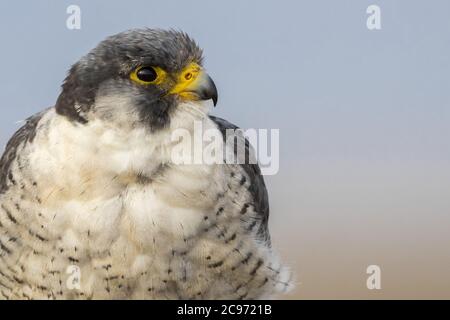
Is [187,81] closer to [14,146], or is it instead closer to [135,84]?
[135,84]

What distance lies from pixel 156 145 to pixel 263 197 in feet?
3.69

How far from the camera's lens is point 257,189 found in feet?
15.3

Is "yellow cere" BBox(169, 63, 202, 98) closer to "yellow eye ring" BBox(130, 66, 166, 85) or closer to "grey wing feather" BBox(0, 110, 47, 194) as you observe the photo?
"yellow eye ring" BBox(130, 66, 166, 85)

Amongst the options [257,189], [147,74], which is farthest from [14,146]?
[257,189]

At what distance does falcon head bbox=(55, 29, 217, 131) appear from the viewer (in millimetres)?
3881

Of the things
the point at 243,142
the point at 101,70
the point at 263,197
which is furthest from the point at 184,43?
the point at 263,197

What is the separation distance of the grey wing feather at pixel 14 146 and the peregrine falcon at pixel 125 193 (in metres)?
0.03

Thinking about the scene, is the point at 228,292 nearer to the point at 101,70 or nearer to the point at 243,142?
the point at 243,142

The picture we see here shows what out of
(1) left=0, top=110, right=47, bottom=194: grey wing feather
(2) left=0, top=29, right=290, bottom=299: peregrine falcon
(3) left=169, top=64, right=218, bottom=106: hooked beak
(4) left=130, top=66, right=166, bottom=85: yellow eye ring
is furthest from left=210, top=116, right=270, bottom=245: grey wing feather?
(1) left=0, top=110, right=47, bottom=194: grey wing feather

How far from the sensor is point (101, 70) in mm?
3973

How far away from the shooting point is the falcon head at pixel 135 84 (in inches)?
153

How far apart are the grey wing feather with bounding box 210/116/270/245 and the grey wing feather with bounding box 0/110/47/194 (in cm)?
104

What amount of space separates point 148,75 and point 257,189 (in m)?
1.09

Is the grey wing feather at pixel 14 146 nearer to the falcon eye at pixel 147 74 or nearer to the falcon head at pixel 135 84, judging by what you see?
the falcon head at pixel 135 84
